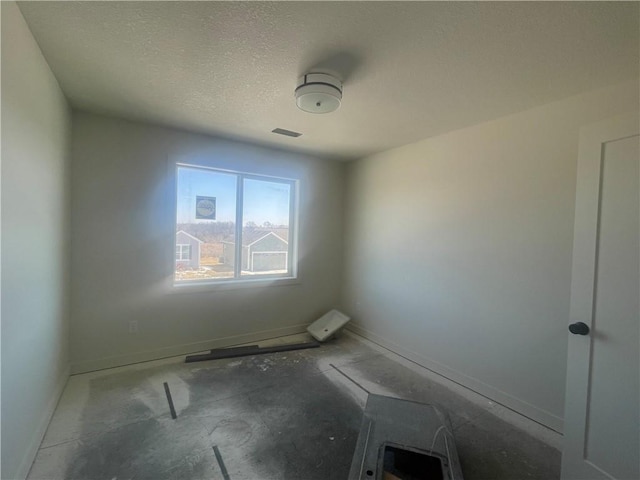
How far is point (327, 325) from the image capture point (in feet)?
12.6


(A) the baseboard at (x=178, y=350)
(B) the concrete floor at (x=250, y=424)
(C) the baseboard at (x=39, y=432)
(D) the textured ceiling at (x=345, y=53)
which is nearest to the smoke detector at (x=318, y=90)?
(D) the textured ceiling at (x=345, y=53)

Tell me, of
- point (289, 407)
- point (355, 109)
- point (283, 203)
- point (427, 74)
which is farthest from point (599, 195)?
point (283, 203)

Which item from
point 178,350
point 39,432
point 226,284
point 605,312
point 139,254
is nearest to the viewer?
point 605,312

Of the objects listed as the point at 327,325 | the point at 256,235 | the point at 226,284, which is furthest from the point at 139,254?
the point at 327,325

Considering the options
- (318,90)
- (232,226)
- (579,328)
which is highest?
(318,90)

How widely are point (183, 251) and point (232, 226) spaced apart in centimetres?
62

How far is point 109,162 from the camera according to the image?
279cm

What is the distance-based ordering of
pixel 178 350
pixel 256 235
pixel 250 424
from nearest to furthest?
pixel 250 424
pixel 178 350
pixel 256 235

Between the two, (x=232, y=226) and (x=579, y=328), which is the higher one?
(x=232, y=226)

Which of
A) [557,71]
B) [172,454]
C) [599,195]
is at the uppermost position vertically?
[557,71]

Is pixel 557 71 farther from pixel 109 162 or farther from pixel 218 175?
pixel 109 162

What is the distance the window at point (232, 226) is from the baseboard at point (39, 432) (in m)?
1.28

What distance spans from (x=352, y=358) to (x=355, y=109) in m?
2.52

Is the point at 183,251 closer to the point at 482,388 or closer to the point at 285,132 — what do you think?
the point at 285,132
